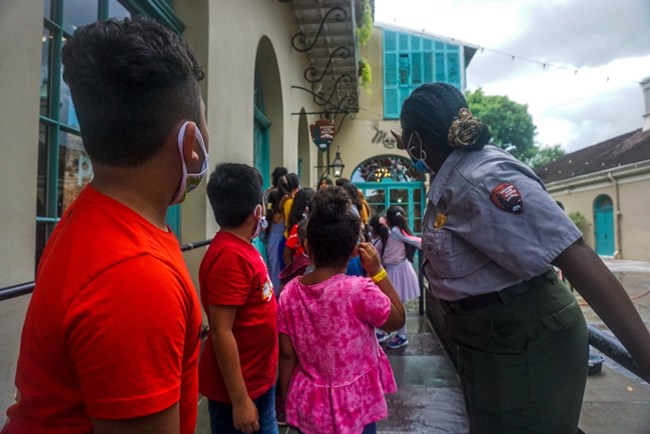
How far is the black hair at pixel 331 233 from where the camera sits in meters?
1.86

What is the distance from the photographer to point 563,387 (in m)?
1.29

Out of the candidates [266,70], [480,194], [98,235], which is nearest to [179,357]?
[98,235]

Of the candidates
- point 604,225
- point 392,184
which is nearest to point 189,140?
point 392,184

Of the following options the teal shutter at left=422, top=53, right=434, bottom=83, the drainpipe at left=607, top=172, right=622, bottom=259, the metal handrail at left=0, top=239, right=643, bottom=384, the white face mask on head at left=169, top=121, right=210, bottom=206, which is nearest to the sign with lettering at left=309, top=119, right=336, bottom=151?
the metal handrail at left=0, top=239, right=643, bottom=384

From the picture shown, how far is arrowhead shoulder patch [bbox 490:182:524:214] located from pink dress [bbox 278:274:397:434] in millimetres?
739

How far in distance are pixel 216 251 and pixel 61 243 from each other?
1.05 metres

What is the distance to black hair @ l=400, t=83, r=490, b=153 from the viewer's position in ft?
5.00

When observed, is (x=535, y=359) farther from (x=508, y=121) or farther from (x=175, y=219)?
(x=508, y=121)

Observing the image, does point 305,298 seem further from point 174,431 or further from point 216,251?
point 174,431

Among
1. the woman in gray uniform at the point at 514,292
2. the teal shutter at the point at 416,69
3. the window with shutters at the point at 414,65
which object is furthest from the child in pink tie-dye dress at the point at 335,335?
the teal shutter at the point at 416,69

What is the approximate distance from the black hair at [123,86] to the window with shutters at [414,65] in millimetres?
13787

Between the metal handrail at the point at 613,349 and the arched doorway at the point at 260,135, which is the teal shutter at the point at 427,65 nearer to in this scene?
the arched doorway at the point at 260,135

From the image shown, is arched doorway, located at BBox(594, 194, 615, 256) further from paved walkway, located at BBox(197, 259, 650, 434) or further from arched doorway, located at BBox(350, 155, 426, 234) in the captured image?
paved walkway, located at BBox(197, 259, 650, 434)

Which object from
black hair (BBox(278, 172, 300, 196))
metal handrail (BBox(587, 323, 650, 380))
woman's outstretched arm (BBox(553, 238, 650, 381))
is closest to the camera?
woman's outstretched arm (BBox(553, 238, 650, 381))
